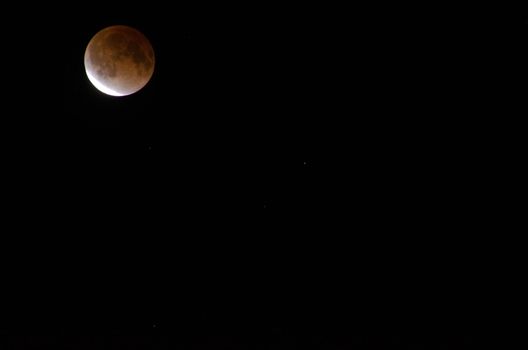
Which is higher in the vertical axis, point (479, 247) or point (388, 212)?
point (388, 212)

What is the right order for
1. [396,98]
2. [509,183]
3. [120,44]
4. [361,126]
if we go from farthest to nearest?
[361,126], [396,98], [509,183], [120,44]

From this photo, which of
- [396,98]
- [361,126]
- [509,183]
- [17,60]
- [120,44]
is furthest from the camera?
[361,126]

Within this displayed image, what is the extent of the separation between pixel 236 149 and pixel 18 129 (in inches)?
213

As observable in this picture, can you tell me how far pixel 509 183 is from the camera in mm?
12711

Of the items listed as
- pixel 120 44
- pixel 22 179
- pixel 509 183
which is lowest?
pixel 120 44

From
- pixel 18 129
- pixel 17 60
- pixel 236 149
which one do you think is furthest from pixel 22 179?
pixel 236 149

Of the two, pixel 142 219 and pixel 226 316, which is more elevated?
pixel 142 219

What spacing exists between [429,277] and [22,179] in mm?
9982

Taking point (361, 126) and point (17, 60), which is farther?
point (361, 126)

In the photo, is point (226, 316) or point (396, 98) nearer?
point (226, 316)

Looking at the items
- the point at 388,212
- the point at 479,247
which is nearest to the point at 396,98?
the point at 388,212

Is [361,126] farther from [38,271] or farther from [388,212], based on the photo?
[38,271]

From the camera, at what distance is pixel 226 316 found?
12117mm

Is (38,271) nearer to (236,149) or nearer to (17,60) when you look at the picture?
(17,60)
